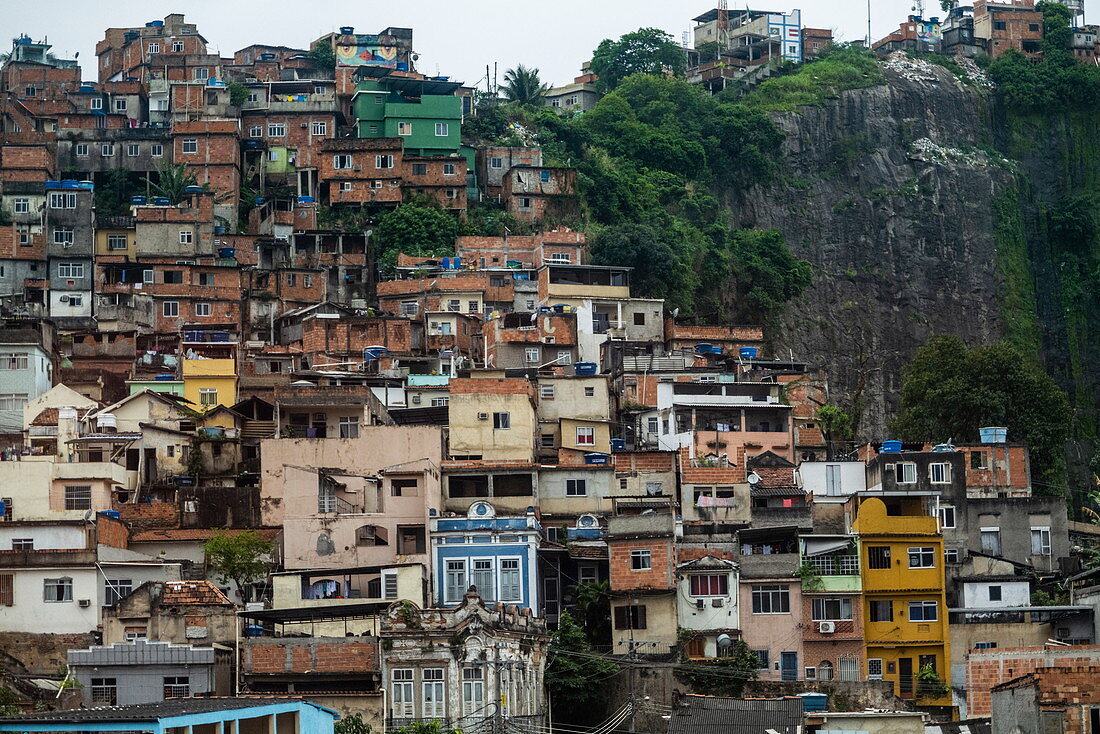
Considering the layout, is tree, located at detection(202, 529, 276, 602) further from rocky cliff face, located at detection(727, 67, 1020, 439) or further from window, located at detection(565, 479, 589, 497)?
rocky cliff face, located at detection(727, 67, 1020, 439)

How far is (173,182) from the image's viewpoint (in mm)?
94000

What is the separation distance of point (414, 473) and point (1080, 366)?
65.8 m

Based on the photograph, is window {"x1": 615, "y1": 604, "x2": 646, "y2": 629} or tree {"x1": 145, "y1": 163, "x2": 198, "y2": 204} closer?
window {"x1": 615, "y1": 604, "x2": 646, "y2": 629}

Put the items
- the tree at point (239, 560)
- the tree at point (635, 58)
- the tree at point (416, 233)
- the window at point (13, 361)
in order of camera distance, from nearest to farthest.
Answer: the tree at point (239, 560), the window at point (13, 361), the tree at point (416, 233), the tree at point (635, 58)

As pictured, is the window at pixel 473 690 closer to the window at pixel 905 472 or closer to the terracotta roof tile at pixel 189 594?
the terracotta roof tile at pixel 189 594

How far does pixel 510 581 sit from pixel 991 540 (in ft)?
62.6

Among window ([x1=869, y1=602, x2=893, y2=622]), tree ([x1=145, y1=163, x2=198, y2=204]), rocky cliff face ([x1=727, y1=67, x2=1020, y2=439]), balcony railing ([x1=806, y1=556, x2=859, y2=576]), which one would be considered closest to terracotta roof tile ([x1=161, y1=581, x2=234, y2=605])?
balcony railing ([x1=806, y1=556, x2=859, y2=576])

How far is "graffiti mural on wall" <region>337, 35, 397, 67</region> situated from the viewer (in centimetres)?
10888

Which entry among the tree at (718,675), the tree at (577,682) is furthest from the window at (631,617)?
the tree at (718,675)

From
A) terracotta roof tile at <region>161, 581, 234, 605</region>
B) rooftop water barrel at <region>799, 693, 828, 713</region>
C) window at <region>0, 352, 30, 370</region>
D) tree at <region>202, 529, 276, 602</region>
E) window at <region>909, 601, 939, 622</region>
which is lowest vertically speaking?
rooftop water barrel at <region>799, 693, 828, 713</region>

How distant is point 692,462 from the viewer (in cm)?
6662

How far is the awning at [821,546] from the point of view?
57.0 m

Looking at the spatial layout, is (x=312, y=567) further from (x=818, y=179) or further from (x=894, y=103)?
(x=894, y=103)

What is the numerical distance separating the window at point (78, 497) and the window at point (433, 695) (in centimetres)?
1802
